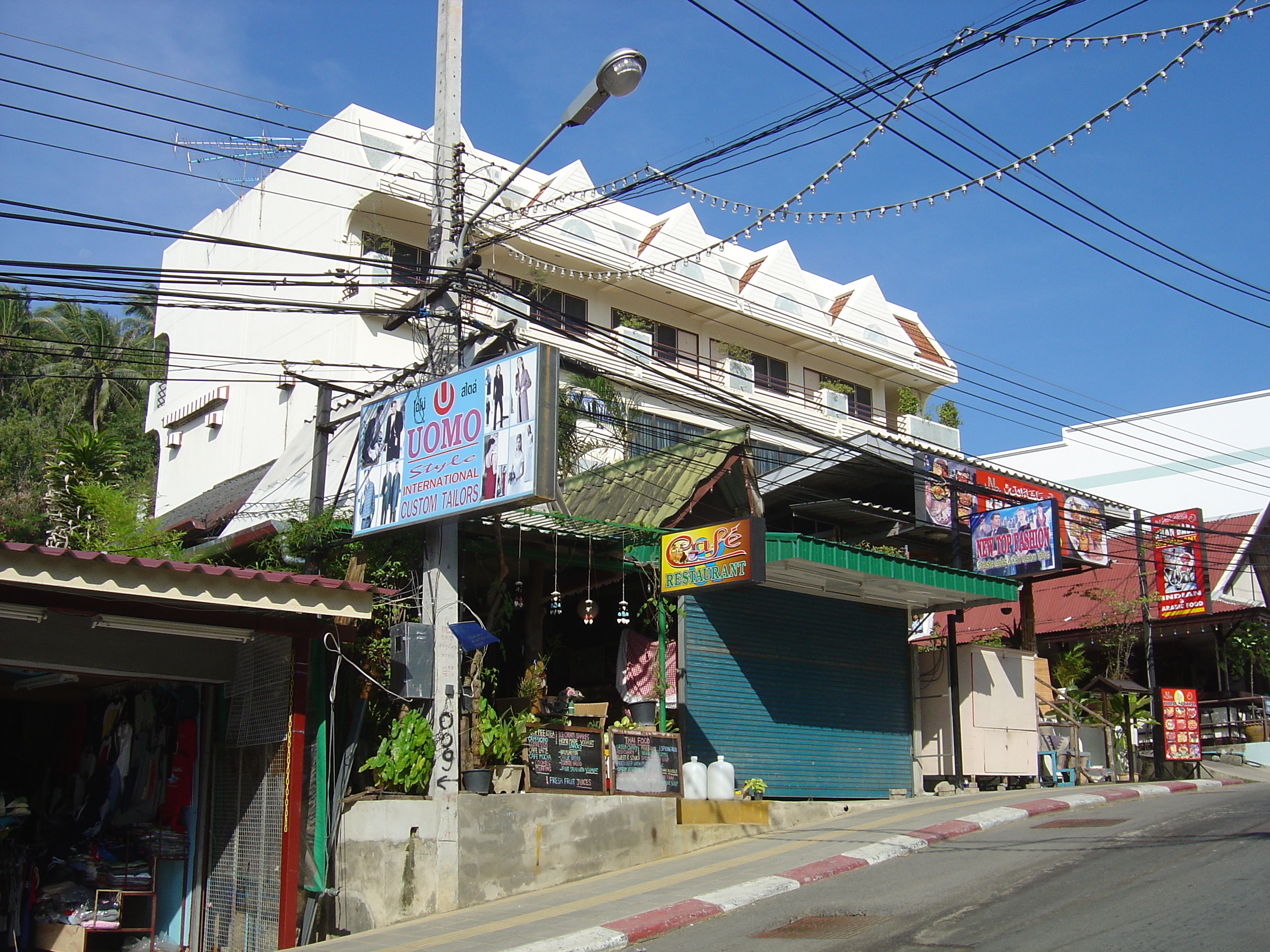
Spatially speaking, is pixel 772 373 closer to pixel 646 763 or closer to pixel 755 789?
pixel 755 789

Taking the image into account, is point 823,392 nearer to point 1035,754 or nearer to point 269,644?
point 1035,754

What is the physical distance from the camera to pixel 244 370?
29.8 m

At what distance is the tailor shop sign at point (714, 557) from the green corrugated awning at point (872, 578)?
3.21 feet

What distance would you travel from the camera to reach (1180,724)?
23.3 m

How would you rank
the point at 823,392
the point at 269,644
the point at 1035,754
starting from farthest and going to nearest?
1. the point at 823,392
2. the point at 1035,754
3. the point at 269,644

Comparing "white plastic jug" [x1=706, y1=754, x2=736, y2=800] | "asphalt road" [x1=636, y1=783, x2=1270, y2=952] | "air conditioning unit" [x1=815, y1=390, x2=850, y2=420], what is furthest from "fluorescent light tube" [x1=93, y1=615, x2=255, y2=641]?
"air conditioning unit" [x1=815, y1=390, x2=850, y2=420]

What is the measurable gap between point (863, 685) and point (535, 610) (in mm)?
6313

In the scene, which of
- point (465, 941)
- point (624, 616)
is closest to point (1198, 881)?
point (465, 941)

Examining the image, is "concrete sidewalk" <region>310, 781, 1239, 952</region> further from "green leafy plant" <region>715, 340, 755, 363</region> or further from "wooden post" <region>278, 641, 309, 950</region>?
"green leafy plant" <region>715, 340, 755, 363</region>

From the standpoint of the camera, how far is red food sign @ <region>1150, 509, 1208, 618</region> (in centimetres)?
2906

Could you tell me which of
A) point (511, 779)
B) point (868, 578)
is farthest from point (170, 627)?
point (868, 578)

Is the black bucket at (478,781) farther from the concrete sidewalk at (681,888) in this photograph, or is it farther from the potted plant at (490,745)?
the concrete sidewalk at (681,888)

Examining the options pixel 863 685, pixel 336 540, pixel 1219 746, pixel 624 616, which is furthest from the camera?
pixel 1219 746

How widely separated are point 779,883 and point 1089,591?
22.9 metres
